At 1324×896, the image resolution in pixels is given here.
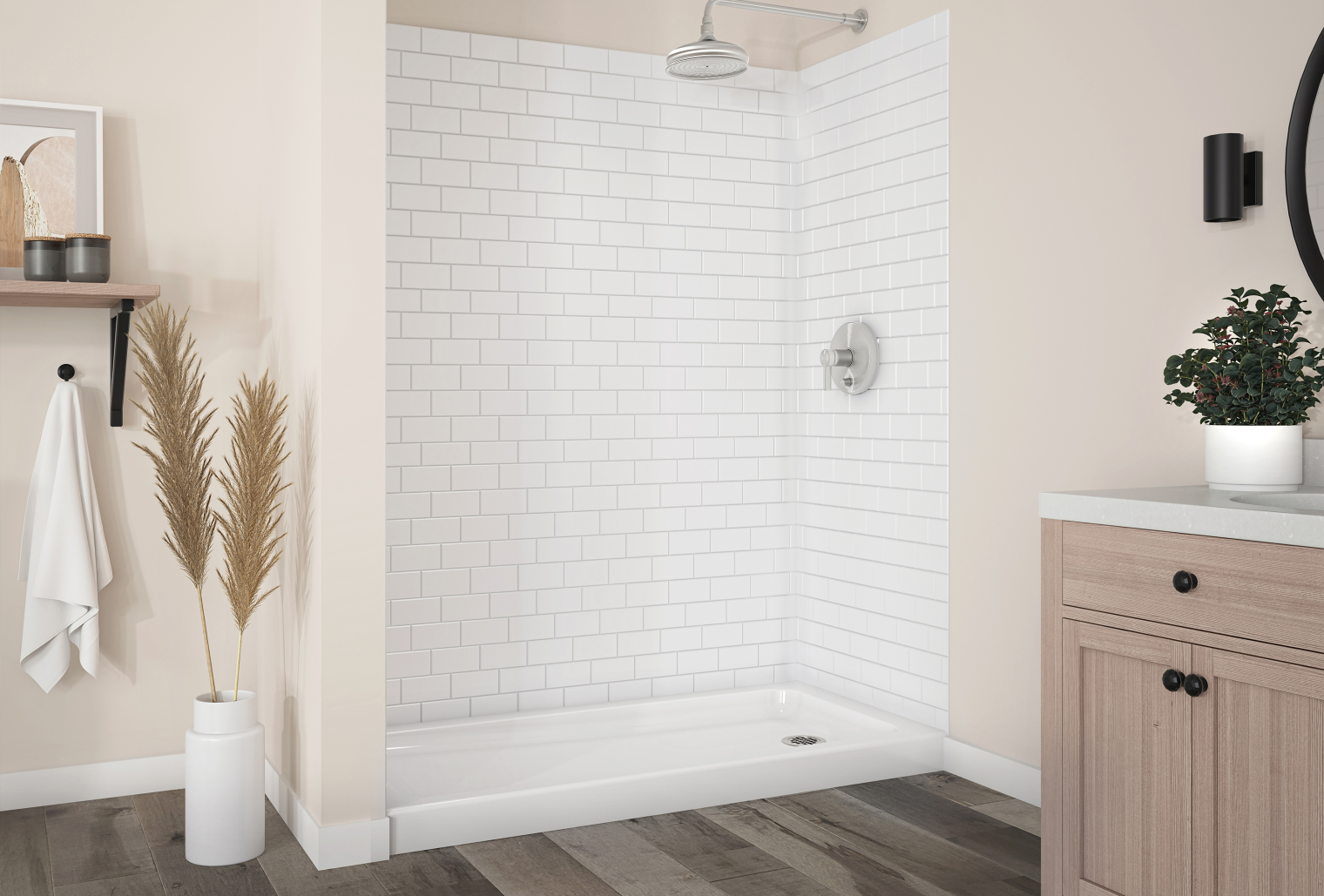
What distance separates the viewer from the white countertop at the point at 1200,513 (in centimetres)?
187

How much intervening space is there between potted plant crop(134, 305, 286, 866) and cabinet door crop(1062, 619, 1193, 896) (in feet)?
6.34

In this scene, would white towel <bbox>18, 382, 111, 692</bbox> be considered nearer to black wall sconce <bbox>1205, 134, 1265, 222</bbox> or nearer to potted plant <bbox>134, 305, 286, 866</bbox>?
potted plant <bbox>134, 305, 286, 866</bbox>

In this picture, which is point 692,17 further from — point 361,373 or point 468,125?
point 361,373

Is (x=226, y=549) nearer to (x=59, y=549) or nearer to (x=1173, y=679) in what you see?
(x=59, y=549)

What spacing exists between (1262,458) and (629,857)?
1.75m

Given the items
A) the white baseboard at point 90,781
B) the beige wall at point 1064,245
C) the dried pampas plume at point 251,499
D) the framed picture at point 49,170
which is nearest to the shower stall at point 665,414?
the beige wall at point 1064,245

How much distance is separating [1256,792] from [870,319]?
224 centimetres

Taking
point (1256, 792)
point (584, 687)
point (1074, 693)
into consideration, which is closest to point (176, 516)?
point (584, 687)

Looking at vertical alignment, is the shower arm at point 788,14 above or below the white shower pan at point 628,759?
above

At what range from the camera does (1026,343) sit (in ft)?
10.7

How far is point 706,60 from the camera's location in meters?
3.40

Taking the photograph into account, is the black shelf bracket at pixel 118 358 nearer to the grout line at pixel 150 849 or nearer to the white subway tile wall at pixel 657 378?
the white subway tile wall at pixel 657 378

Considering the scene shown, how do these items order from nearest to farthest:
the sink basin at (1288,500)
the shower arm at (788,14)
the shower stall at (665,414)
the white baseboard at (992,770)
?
the sink basin at (1288,500)
the white baseboard at (992,770)
the shower arm at (788,14)
the shower stall at (665,414)

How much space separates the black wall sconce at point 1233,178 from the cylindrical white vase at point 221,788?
2.67 m
